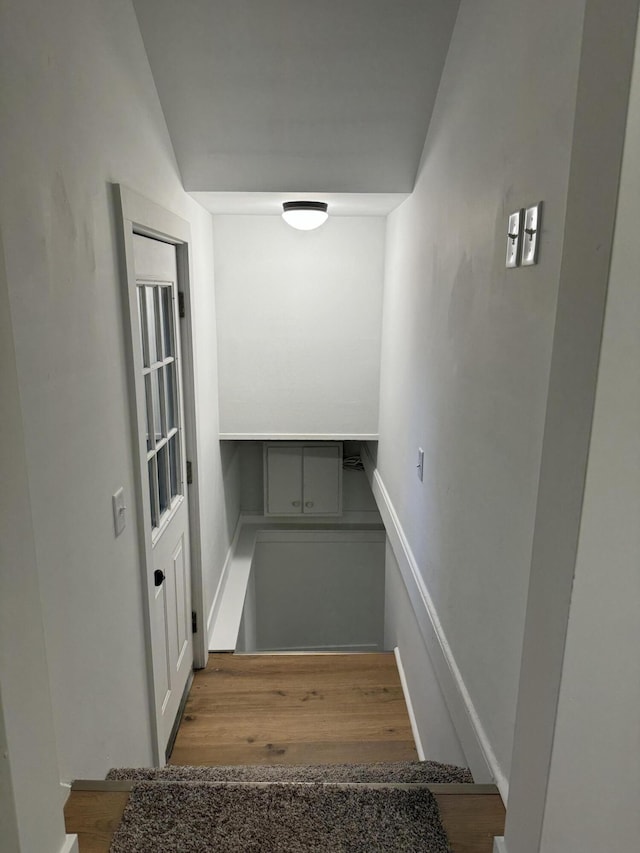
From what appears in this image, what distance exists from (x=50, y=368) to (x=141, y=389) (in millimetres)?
653

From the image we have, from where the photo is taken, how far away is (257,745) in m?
2.54

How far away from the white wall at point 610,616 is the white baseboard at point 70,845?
2.77ft

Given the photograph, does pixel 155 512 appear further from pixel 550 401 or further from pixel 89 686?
pixel 550 401

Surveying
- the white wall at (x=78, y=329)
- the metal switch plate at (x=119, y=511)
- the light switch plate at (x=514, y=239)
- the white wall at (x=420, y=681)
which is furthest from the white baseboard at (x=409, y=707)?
the light switch plate at (x=514, y=239)

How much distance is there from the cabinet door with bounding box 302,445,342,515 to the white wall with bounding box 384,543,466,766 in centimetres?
87

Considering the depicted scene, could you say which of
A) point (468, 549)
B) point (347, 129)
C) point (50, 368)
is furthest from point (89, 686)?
point (347, 129)

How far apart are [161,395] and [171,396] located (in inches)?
7.2

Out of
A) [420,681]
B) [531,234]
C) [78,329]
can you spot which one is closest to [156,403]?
[78,329]

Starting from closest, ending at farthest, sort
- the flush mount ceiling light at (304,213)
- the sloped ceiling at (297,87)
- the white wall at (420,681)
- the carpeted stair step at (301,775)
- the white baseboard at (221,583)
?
1. the carpeted stair step at (301,775)
2. the sloped ceiling at (297,87)
3. the white wall at (420,681)
4. the flush mount ceiling light at (304,213)
5. the white baseboard at (221,583)

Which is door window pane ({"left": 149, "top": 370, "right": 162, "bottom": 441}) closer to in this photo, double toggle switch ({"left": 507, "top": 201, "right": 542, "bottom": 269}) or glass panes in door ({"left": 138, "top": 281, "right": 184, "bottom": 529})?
glass panes in door ({"left": 138, "top": 281, "right": 184, "bottom": 529})

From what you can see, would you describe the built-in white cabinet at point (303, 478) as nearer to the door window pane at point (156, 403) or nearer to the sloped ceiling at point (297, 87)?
the door window pane at point (156, 403)

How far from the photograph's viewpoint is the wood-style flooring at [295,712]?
251 centimetres

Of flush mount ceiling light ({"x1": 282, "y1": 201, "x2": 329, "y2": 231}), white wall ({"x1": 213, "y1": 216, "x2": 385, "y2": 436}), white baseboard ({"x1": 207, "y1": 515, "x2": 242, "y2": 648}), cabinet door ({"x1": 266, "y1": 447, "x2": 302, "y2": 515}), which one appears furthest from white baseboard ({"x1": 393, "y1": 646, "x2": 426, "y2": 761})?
flush mount ceiling light ({"x1": 282, "y1": 201, "x2": 329, "y2": 231})

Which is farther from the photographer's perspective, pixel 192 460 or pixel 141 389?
pixel 192 460
